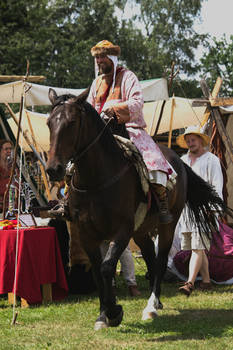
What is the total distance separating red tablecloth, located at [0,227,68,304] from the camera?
5.72m

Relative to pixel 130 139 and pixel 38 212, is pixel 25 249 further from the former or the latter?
pixel 130 139

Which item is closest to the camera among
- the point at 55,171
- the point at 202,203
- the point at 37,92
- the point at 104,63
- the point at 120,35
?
the point at 55,171

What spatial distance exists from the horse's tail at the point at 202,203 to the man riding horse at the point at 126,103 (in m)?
1.07

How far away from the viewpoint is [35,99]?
358 inches

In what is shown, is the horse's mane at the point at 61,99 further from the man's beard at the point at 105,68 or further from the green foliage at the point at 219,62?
the green foliage at the point at 219,62

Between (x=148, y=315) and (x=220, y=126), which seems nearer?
(x=148, y=315)

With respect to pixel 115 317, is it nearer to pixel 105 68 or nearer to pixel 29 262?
pixel 29 262

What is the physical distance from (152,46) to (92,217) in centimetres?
3273

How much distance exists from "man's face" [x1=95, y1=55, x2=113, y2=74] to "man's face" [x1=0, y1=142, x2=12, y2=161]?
276 cm

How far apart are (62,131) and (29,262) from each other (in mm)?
2365

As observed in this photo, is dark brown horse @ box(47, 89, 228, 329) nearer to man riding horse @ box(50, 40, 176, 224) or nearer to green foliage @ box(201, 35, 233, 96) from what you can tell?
man riding horse @ box(50, 40, 176, 224)

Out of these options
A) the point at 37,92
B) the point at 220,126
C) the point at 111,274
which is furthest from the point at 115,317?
the point at 37,92

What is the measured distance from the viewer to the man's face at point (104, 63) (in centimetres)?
493

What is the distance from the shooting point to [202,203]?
6324mm
